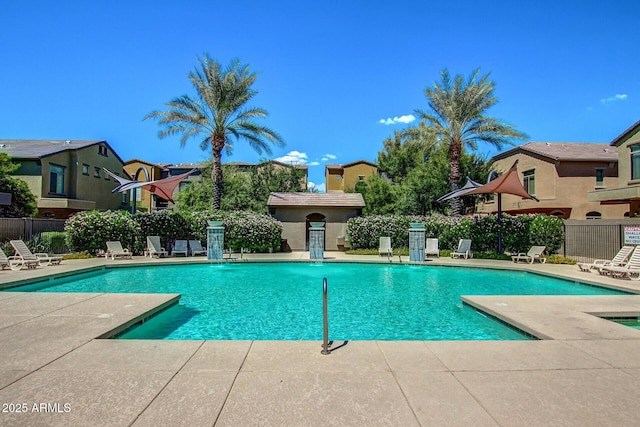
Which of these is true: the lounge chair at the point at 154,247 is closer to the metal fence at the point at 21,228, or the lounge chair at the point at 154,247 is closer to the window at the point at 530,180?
the metal fence at the point at 21,228

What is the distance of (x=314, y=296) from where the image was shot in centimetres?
930

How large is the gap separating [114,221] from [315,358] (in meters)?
16.2

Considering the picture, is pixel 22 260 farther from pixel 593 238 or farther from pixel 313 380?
pixel 593 238

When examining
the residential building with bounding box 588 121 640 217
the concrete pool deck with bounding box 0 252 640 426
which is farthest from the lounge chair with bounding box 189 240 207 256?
the residential building with bounding box 588 121 640 217

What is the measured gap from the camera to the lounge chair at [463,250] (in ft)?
58.2

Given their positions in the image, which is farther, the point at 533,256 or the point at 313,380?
the point at 533,256

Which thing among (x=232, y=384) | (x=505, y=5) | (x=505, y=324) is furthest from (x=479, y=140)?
(x=232, y=384)

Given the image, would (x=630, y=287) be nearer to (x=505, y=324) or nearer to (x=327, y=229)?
(x=505, y=324)

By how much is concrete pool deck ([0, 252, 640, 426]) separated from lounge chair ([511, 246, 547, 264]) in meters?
11.4

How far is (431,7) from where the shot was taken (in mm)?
14297

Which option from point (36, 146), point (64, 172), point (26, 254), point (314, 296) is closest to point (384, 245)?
point (314, 296)

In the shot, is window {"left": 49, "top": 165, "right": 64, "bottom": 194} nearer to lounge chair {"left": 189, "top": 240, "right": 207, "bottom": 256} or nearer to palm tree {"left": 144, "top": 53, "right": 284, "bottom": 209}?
palm tree {"left": 144, "top": 53, "right": 284, "bottom": 209}

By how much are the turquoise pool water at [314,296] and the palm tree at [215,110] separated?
10.1 m

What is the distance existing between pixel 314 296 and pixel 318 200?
13658 mm
